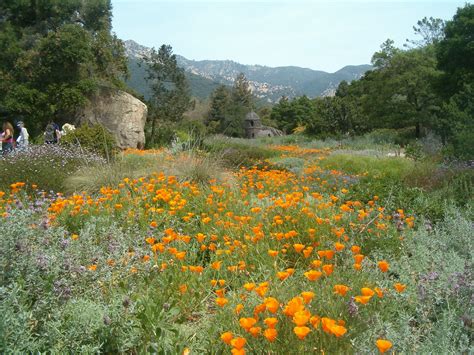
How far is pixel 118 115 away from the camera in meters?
20.1

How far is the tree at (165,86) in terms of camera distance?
26375 mm

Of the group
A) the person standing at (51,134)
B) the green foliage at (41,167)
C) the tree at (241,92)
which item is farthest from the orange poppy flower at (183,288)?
the tree at (241,92)

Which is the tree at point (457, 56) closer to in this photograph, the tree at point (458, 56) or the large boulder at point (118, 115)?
the tree at point (458, 56)

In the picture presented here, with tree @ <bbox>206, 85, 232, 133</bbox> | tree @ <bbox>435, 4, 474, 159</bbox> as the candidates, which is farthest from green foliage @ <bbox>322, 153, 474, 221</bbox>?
tree @ <bbox>206, 85, 232, 133</bbox>

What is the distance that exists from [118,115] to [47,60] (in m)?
4.55

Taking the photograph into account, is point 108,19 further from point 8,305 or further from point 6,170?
point 8,305

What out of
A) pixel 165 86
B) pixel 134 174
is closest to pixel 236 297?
pixel 134 174

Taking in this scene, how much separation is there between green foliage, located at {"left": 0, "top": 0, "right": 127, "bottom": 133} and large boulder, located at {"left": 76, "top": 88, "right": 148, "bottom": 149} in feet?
1.92

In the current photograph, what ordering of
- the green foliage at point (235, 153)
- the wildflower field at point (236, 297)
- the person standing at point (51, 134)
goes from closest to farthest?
the wildflower field at point (236, 297), the green foliage at point (235, 153), the person standing at point (51, 134)

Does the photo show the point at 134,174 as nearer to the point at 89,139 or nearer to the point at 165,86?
the point at 89,139

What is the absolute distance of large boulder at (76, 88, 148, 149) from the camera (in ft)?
65.1

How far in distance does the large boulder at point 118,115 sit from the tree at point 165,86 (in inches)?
200

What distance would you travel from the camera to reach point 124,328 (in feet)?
7.22

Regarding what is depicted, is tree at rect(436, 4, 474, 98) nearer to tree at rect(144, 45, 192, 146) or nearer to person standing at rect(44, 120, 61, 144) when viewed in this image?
tree at rect(144, 45, 192, 146)
